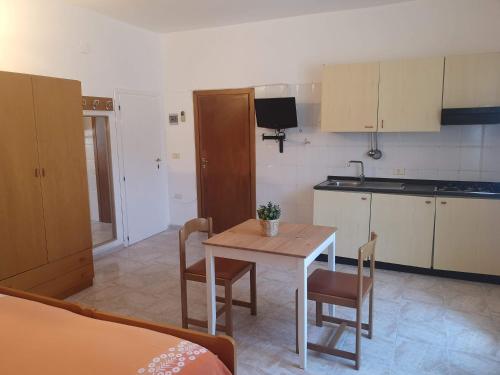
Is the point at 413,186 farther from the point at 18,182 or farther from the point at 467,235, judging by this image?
the point at 18,182

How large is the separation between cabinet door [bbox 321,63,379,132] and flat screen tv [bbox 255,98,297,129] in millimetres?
447

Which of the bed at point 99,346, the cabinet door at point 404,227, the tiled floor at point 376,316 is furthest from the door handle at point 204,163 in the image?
the bed at point 99,346

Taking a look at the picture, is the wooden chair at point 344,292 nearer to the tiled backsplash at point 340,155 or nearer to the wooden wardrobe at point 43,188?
the tiled backsplash at point 340,155

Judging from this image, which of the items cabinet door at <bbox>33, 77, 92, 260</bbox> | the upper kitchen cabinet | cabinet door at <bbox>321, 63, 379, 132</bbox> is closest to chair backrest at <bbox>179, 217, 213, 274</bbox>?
cabinet door at <bbox>33, 77, 92, 260</bbox>

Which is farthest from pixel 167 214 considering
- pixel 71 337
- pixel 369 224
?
pixel 71 337

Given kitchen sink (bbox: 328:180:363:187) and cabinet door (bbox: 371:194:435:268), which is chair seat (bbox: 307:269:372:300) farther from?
kitchen sink (bbox: 328:180:363:187)

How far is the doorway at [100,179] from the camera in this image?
4.82 m

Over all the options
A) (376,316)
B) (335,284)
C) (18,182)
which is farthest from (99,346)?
(376,316)

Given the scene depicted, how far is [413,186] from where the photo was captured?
14.1 ft

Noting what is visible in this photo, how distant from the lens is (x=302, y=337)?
2521 millimetres

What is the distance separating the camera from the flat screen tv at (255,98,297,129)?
4730 millimetres

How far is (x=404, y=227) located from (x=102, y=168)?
11.7ft

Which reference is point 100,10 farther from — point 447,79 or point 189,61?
point 447,79

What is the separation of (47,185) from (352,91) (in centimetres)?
311
